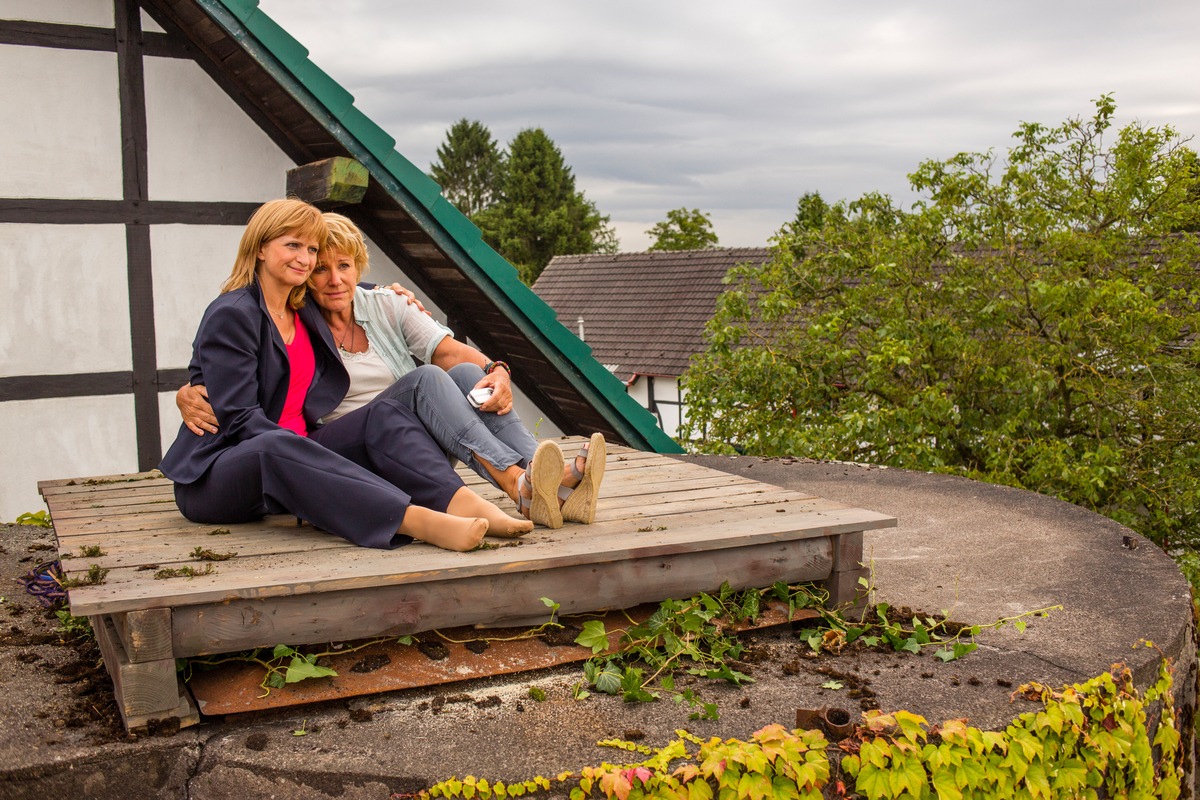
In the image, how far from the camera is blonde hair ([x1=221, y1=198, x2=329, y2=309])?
3.54 m

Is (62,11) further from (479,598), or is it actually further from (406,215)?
(479,598)

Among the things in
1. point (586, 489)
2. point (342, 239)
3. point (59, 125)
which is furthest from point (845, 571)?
point (59, 125)

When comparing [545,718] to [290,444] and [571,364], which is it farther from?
[571,364]

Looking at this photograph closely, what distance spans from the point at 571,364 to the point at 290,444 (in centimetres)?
306

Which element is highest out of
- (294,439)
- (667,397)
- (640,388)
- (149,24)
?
(149,24)

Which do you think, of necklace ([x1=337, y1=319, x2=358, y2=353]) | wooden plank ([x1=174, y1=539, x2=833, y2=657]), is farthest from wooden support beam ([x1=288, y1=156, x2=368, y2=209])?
wooden plank ([x1=174, y1=539, x2=833, y2=657])

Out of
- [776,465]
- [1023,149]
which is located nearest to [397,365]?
[776,465]

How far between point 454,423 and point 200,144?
2948 millimetres

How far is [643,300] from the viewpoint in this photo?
25359 mm

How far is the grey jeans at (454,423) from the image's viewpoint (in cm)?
Answer: 358

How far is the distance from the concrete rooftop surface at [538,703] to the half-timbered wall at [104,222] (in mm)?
1214

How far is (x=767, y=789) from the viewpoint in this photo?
260 centimetres

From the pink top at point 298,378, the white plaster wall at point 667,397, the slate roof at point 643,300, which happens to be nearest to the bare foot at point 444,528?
the pink top at point 298,378

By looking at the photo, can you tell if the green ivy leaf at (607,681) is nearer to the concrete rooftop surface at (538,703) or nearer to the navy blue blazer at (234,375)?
the concrete rooftop surface at (538,703)
